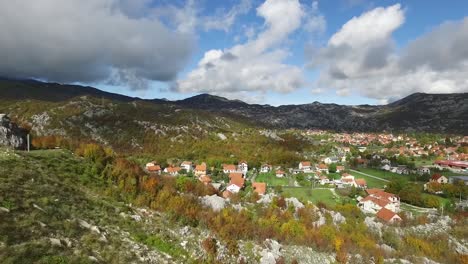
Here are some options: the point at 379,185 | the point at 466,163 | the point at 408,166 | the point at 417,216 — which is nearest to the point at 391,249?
the point at 417,216

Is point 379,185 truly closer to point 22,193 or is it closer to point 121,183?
point 121,183

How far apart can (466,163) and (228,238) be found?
5169 inches

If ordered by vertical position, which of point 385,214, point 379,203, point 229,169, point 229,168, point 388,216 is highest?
point 229,168

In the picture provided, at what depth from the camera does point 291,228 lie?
37.6 metres

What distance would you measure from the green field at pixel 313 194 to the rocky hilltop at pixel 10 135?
47.7 metres

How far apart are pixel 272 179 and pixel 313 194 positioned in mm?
19813

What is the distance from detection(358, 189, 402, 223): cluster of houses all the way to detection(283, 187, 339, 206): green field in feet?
19.4

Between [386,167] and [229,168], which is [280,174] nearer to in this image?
[229,168]

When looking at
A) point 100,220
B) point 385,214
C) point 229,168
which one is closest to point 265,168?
point 229,168

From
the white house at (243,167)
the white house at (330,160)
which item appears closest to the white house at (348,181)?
the white house at (243,167)

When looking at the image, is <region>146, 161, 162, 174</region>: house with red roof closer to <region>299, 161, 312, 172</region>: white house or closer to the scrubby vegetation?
<region>299, 161, 312, 172</region>: white house

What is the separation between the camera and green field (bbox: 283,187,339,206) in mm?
66769

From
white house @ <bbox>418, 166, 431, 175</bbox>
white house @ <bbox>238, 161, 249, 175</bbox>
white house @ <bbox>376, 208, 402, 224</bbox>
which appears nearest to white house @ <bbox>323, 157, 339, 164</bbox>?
white house @ <bbox>418, 166, 431, 175</bbox>

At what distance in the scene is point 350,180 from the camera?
278ft
